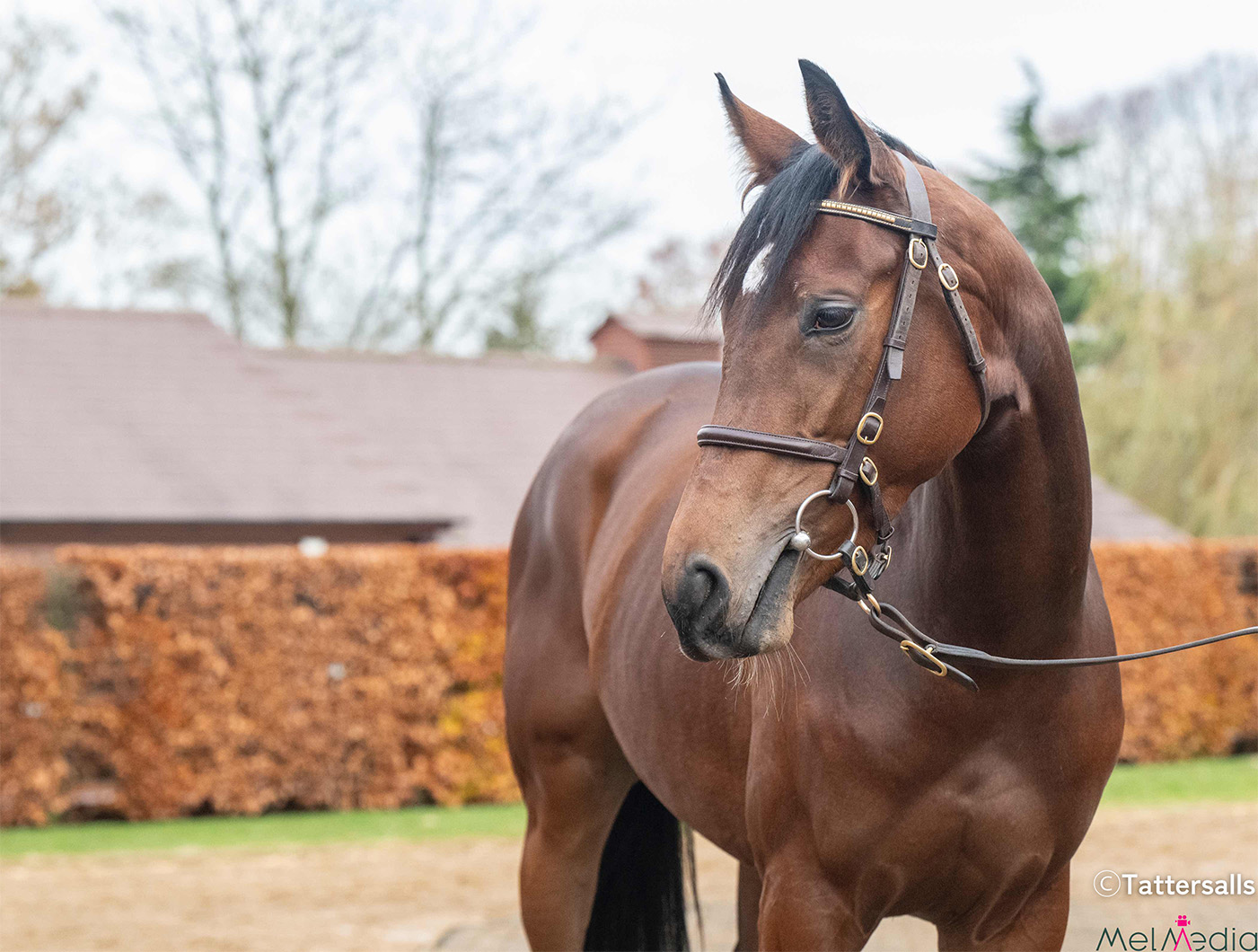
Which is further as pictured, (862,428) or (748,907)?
(748,907)

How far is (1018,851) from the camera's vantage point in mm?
2291

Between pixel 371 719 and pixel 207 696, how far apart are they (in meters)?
1.38

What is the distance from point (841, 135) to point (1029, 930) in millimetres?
1671

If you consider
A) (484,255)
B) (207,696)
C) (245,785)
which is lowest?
(245,785)

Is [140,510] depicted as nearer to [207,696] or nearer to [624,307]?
[207,696]

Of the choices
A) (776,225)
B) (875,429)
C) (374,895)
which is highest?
(776,225)

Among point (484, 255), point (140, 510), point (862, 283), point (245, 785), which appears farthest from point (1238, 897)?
point (484, 255)

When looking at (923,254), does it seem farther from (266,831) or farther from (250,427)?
(250,427)

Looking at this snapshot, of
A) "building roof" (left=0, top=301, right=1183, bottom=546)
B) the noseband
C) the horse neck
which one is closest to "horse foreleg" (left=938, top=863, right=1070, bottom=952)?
the horse neck

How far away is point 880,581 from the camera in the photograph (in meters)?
2.45

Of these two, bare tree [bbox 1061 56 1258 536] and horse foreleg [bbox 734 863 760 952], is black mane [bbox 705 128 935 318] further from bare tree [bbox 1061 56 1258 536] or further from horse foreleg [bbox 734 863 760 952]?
bare tree [bbox 1061 56 1258 536]

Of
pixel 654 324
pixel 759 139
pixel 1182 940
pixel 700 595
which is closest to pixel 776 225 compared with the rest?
pixel 759 139

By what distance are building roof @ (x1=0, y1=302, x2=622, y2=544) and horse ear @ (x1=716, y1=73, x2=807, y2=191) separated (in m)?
12.3

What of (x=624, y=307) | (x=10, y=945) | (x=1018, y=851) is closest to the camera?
(x=1018, y=851)
